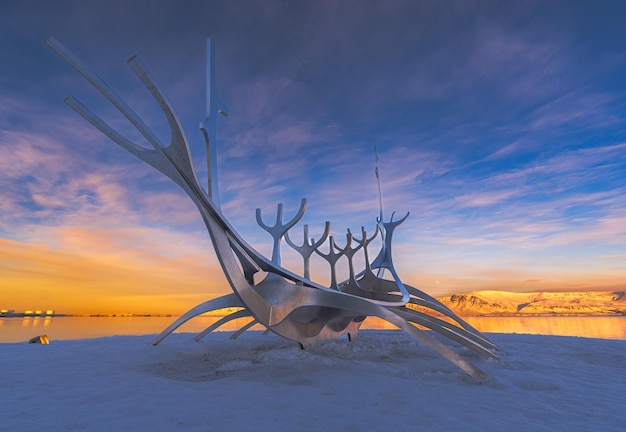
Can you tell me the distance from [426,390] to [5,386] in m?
6.08

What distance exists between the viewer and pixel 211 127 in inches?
288

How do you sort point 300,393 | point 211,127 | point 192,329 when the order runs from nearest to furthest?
point 300,393 → point 211,127 → point 192,329

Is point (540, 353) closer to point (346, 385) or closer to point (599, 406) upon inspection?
point (599, 406)

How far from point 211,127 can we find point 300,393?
5414mm

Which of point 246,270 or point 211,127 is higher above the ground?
point 211,127

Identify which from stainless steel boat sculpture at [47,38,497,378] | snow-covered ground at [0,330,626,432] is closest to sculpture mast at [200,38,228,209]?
stainless steel boat sculpture at [47,38,497,378]

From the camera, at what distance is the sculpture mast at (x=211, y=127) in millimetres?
7145

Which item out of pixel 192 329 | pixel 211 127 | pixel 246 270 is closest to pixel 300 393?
pixel 246 270

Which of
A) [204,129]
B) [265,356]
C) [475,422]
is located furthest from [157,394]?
[204,129]

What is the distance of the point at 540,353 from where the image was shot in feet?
30.6

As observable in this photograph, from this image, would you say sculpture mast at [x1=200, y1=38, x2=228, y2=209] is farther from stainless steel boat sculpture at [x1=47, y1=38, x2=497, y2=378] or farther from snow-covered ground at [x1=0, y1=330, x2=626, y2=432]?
snow-covered ground at [x1=0, y1=330, x2=626, y2=432]

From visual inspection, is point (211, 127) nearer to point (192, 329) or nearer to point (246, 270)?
point (246, 270)

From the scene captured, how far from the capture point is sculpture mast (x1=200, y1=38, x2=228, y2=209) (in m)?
7.14

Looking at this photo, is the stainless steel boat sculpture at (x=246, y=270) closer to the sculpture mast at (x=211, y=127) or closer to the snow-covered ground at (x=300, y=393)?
the sculpture mast at (x=211, y=127)
